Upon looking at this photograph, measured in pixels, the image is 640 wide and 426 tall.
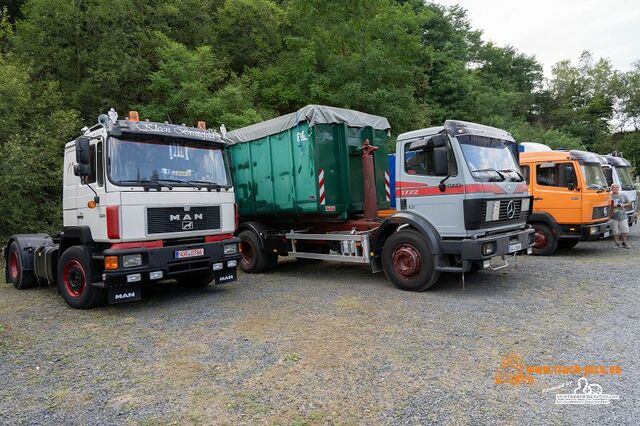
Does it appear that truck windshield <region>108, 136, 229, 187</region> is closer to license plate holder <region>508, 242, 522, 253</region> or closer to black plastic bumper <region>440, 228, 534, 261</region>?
black plastic bumper <region>440, 228, 534, 261</region>

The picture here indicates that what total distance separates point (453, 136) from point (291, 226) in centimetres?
402

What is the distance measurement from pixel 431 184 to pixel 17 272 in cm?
810

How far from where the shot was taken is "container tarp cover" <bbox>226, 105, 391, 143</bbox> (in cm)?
781

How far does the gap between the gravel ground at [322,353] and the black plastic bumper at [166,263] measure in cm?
57

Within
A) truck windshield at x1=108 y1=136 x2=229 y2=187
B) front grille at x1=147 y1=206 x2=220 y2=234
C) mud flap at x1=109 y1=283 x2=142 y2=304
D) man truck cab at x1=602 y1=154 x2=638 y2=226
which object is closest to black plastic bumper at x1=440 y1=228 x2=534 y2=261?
front grille at x1=147 y1=206 x2=220 y2=234

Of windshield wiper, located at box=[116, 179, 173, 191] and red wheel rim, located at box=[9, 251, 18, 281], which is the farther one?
red wheel rim, located at box=[9, 251, 18, 281]

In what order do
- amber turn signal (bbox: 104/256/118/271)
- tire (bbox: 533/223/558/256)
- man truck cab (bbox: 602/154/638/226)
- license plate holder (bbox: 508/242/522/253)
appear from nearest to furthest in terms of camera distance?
amber turn signal (bbox: 104/256/118/271) < license plate holder (bbox: 508/242/522/253) < tire (bbox: 533/223/558/256) < man truck cab (bbox: 602/154/638/226)

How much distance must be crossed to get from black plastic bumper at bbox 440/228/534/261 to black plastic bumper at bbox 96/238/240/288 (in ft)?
11.2

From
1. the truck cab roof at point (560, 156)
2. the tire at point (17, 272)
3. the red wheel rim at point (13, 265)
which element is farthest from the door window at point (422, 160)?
the red wheel rim at point (13, 265)

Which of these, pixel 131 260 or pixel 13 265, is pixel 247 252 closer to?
pixel 131 260

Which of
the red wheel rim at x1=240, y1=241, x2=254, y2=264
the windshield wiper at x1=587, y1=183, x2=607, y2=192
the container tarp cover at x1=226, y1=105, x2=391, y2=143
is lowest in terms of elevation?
the red wheel rim at x1=240, y1=241, x2=254, y2=264

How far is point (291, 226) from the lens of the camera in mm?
9367

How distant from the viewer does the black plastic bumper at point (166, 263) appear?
5918 millimetres

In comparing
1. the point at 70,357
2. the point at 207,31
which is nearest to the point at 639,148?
the point at 207,31
